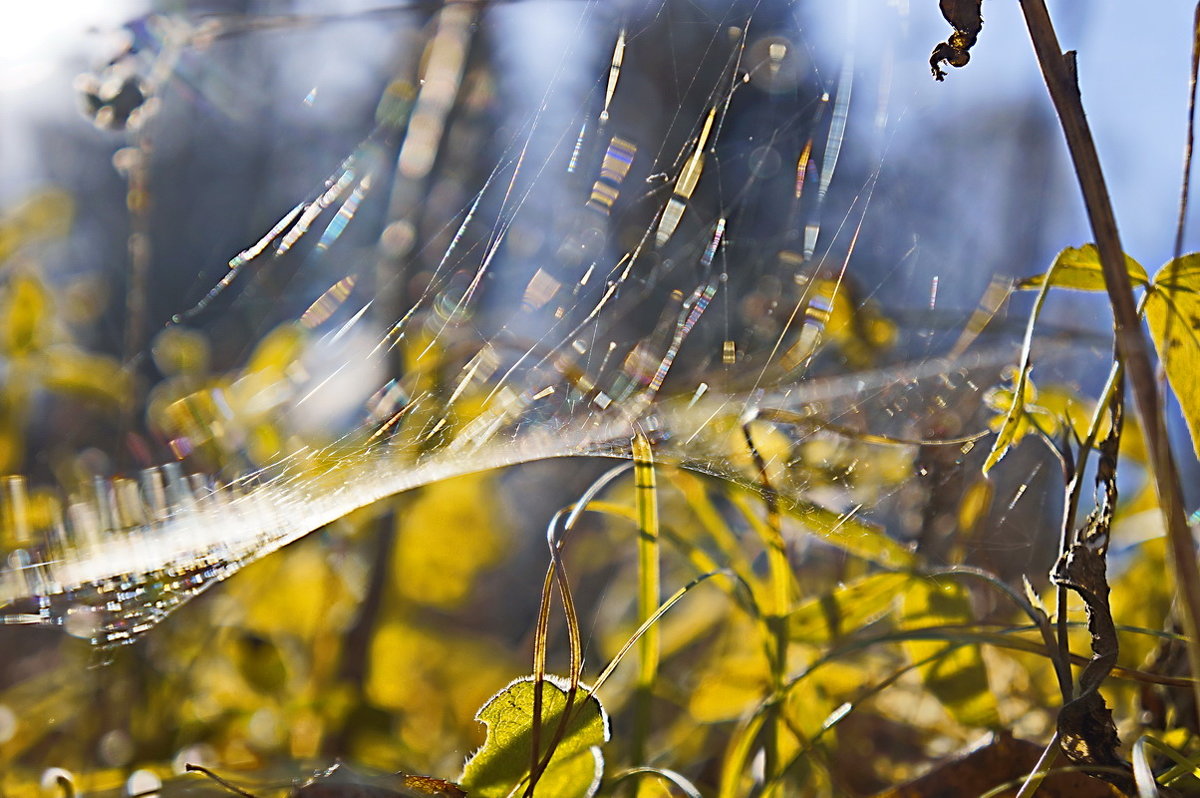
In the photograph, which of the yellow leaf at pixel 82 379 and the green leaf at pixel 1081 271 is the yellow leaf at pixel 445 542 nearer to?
the yellow leaf at pixel 82 379

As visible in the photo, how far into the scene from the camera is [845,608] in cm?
45

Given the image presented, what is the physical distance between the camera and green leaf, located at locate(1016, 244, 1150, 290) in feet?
0.96

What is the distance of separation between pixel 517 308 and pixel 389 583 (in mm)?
289

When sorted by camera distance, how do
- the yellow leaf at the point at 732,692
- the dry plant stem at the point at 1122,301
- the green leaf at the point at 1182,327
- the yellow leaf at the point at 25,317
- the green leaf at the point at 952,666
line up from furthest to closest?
1. the yellow leaf at the point at 25,317
2. the yellow leaf at the point at 732,692
3. the green leaf at the point at 952,666
4. the green leaf at the point at 1182,327
5. the dry plant stem at the point at 1122,301

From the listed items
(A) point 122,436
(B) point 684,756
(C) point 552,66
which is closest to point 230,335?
(A) point 122,436

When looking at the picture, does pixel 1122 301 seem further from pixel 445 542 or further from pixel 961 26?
pixel 445 542

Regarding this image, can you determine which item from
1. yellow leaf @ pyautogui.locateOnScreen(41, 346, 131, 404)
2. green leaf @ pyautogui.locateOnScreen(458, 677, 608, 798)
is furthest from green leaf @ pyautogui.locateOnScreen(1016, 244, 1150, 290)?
yellow leaf @ pyautogui.locateOnScreen(41, 346, 131, 404)

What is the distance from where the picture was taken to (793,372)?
566 millimetres

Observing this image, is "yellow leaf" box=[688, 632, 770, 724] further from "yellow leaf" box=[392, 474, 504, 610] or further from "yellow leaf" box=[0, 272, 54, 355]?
"yellow leaf" box=[0, 272, 54, 355]

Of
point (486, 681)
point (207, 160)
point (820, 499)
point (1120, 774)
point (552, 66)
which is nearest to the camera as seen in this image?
point (1120, 774)

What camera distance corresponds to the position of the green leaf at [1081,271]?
0.96ft

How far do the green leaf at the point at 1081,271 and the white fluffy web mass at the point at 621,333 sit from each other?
0.11 meters

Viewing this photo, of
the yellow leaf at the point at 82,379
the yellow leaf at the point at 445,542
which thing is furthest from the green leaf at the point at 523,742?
the yellow leaf at the point at 82,379

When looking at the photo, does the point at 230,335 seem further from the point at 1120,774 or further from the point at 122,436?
the point at 1120,774
